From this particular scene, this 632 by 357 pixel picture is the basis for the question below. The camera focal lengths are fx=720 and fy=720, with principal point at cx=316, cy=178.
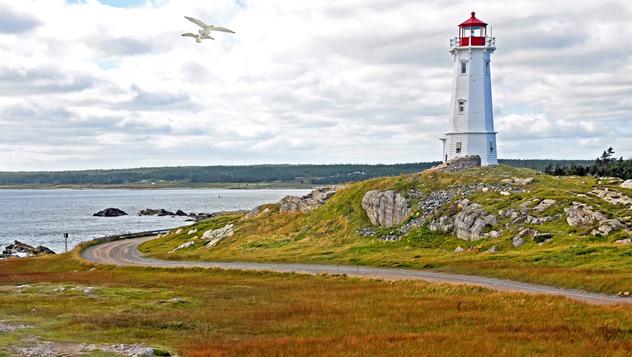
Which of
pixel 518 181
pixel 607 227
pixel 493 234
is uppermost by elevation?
pixel 518 181

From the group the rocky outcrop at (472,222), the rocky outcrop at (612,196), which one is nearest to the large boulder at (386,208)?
the rocky outcrop at (472,222)

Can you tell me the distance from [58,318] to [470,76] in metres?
61.0

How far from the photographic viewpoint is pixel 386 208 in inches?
3022

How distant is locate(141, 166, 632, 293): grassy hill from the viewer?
4834 centimetres

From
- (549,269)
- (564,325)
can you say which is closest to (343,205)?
(549,269)

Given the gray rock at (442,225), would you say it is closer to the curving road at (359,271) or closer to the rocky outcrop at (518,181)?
the rocky outcrop at (518,181)

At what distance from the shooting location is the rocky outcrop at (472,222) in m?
64.3

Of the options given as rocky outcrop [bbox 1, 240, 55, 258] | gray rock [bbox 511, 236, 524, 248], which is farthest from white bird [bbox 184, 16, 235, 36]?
rocky outcrop [bbox 1, 240, 55, 258]

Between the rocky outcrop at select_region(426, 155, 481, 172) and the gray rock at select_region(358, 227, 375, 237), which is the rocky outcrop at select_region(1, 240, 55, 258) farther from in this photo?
the rocky outcrop at select_region(426, 155, 481, 172)

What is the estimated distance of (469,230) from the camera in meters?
65.2

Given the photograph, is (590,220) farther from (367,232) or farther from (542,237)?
(367,232)

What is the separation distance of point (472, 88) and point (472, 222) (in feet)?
73.1

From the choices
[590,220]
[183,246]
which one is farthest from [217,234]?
[590,220]

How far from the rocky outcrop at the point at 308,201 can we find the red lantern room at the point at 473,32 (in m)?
25.0
